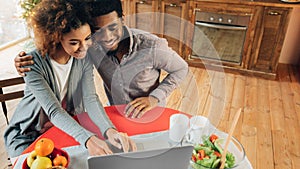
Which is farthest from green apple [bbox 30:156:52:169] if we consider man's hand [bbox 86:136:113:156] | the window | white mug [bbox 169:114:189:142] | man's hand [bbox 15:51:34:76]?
the window

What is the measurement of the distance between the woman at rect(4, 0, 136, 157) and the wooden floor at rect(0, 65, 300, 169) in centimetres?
9

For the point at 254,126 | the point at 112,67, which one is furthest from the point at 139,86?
the point at 254,126

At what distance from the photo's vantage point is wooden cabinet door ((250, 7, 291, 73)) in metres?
2.63

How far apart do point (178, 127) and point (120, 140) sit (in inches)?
9.0

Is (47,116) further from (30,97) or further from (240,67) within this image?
(240,67)

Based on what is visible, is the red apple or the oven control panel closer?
the red apple

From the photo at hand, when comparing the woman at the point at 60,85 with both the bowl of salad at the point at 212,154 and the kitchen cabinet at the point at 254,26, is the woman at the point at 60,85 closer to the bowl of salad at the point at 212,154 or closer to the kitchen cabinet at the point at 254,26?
the bowl of salad at the point at 212,154

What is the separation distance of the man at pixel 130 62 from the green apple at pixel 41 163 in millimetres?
360

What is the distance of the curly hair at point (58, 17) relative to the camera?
887 millimetres

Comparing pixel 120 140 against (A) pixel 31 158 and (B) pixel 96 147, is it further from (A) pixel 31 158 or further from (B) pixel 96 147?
(A) pixel 31 158

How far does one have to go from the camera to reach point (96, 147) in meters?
0.97

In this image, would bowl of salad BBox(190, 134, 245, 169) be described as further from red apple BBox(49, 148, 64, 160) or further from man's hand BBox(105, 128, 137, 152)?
red apple BBox(49, 148, 64, 160)

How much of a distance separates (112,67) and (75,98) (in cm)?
26

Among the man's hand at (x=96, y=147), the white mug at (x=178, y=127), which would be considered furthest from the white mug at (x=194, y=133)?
the man's hand at (x=96, y=147)
